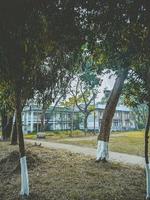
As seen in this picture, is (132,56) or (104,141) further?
(104,141)

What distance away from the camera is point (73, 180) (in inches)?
422

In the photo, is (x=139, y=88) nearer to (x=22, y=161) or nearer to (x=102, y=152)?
(x=22, y=161)

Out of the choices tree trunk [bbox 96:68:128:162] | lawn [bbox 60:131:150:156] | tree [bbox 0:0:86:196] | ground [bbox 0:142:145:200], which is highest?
tree [bbox 0:0:86:196]

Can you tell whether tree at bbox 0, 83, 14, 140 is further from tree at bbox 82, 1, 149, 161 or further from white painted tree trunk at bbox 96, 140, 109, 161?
white painted tree trunk at bbox 96, 140, 109, 161

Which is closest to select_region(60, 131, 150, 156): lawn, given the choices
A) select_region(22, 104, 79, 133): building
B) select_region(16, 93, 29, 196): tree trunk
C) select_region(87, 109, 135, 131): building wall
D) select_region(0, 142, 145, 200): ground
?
select_region(0, 142, 145, 200): ground

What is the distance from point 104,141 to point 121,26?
777 centimetres

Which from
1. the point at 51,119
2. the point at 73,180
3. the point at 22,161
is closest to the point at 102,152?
the point at 73,180

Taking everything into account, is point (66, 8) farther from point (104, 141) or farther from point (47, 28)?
point (104, 141)

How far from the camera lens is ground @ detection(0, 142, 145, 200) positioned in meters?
9.05

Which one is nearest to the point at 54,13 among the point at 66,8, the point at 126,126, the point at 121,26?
the point at 66,8

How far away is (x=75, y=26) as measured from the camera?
23.4ft

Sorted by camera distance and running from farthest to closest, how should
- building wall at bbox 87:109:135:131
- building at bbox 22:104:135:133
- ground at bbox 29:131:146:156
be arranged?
building wall at bbox 87:109:135:131
building at bbox 22:104:135:133
ground at bbox 29:131:146:156

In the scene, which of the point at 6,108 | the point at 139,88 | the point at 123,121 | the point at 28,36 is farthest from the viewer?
the point at 123,121

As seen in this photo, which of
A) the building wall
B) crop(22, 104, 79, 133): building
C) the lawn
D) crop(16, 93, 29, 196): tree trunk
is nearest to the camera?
crop(16, 93, 29, 196): tree trunk
